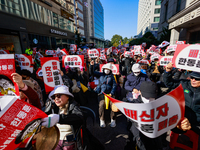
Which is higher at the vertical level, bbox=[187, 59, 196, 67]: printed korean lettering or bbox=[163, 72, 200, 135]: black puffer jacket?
bbox=[187, 59, 196, 67]: printed korean lettering

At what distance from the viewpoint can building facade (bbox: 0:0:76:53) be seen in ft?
35.8

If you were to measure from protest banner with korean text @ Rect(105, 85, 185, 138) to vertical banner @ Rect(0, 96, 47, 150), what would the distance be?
963 mm

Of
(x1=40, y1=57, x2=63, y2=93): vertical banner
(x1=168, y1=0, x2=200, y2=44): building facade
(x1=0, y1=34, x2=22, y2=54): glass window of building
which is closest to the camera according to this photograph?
(x1=40, y1=57, x2=63, y2=93): vertical banner

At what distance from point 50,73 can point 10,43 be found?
492 inches

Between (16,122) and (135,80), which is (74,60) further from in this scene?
(16,122)

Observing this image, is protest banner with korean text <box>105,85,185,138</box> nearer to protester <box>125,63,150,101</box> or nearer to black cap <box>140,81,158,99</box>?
black cap <box>140,81,158,99</box>

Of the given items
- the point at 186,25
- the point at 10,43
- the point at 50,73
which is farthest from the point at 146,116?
the point at 10,43

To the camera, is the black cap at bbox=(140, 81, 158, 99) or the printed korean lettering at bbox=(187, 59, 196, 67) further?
the printed korean lettering at bbox=(187, 59, 196, 67)

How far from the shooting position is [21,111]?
931 mm

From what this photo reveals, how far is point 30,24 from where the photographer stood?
553 inches

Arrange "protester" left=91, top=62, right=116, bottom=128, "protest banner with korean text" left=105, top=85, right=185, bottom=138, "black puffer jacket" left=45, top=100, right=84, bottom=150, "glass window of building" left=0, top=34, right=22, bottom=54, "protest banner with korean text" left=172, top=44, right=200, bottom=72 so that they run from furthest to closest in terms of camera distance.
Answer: "glass window of building" left=0, top=34, right=22, bottom=54, "protester" left=91, top=62, right=116, bottom=128, "protest banner with korean text" left=172, top=44, right=200, bottom=72, "black puffer jacket" left=45, top=100, right=84, bottom=150, "protest banner with korean text" left=105, top=85, right=185, bottom=138

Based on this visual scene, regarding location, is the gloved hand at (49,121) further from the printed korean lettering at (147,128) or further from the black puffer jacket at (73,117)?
the printed korean lettering at (147,128)

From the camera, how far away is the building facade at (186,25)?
29.4 feet

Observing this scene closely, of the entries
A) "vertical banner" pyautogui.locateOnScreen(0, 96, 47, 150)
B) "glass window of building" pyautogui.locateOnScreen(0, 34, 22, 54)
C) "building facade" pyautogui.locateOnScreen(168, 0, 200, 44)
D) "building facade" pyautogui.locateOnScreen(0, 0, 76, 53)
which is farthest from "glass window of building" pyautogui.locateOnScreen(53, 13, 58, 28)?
"vertical banner" pyautogui.locateOnScreen(0, 96, 47, 150)
